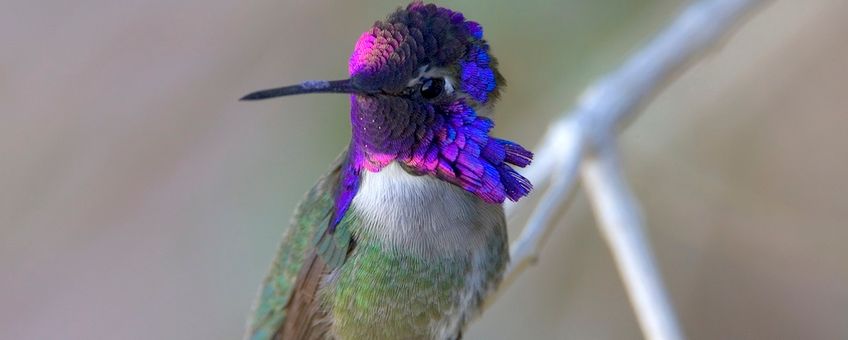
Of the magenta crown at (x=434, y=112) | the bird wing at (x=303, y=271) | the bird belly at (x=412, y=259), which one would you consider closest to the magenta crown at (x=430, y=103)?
the magenta crown at (x=434, y=112)

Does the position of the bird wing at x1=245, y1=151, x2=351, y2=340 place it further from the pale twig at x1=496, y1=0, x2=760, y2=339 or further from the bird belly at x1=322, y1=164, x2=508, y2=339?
the pale twig at x1=496, y1=0, x2=760, y2=339

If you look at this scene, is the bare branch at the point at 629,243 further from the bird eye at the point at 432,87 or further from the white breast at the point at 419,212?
the bird eye at the point at 432,87

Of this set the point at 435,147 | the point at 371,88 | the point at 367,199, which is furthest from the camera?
the point at 367,199

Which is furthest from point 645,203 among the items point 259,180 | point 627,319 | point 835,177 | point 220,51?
A: point 220,51

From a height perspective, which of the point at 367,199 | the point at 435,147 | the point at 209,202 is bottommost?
the point at 209,202

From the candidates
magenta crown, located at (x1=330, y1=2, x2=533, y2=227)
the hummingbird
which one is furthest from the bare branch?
magenta crown, located at (x1=330, y1=2, x2=533, y2=227)

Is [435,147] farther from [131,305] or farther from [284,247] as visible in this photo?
[131,305]

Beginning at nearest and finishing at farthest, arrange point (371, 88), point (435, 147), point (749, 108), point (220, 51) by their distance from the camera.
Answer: point (371, 88) → point (435, 147) → point (749, 108) → point (220, 51)
